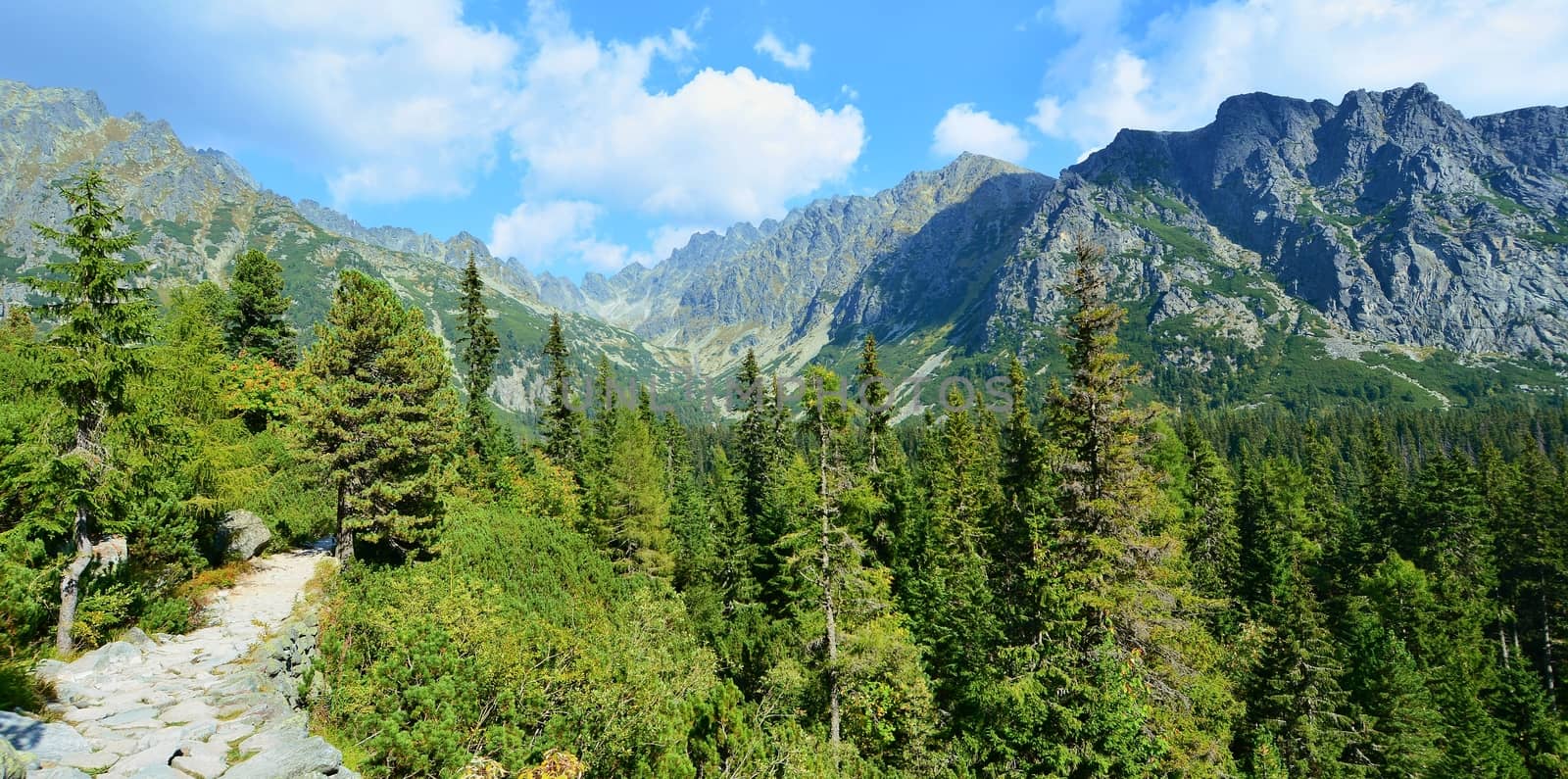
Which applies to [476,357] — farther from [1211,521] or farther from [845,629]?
[1211,521]

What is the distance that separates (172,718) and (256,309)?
4257cm

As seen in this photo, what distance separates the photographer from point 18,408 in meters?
14.7

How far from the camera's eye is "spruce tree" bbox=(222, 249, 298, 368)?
41094 mm

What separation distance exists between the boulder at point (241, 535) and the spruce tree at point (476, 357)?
1801 centimetres

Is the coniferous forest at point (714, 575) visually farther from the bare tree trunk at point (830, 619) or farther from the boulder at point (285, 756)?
the boulder at point (285, 756)

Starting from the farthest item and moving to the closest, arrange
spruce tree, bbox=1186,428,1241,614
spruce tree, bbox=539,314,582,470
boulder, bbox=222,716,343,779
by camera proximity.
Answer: spruce tree, bbox=1186,428,1241,614
spruce tree, bbox=539,314,582,470
boulder, bbox=222,716,343,779

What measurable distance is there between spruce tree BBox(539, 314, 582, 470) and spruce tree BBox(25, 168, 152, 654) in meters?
35.6

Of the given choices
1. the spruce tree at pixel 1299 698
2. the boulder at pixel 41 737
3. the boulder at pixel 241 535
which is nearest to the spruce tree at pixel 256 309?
the boulder at pixel 241 535

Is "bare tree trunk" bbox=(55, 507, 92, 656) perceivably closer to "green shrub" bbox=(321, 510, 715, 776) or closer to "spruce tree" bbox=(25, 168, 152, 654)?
"spruce tree" bbox=(25, 168, 152, 654)

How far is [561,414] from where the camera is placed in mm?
52250

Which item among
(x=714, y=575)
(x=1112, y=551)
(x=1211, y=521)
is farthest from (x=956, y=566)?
(x=1211, y=521)

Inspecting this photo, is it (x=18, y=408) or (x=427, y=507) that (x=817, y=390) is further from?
(x=18, y=408)

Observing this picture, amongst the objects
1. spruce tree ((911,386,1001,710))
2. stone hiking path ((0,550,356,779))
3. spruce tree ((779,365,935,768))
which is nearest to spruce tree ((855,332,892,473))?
spruce tree ((911,386,1001,710))

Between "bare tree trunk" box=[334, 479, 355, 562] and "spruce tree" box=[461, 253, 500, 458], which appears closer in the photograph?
"bare tree trunk" box=[334, 479, 355, 562]
